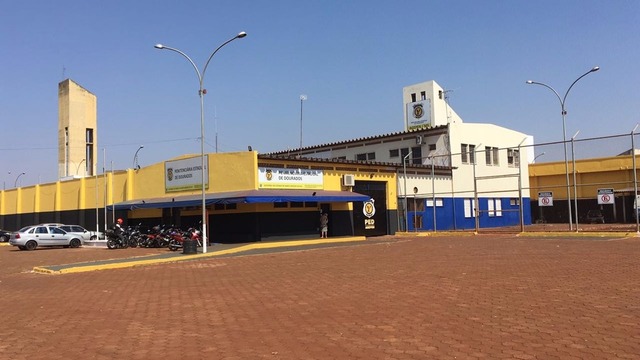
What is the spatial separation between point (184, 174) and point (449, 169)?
19248mm

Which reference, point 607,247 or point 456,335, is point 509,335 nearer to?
point 456,335

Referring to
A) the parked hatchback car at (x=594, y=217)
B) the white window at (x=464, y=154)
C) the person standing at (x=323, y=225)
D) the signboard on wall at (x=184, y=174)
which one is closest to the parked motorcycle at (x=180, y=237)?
the signboard on wall at (x=184, y=174)

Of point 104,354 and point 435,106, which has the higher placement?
point 435,106

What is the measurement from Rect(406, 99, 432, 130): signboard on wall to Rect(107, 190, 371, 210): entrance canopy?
23465 mm

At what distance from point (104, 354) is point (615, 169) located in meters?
44.7

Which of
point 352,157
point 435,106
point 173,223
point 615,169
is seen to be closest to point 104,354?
point 173,223

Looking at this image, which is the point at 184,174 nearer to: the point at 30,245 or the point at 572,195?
the point at 30,245

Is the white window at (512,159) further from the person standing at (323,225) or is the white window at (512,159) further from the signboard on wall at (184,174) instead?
the signboard on wall at (184,174)

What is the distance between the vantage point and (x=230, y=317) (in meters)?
9.02

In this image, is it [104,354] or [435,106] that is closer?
[104,354]

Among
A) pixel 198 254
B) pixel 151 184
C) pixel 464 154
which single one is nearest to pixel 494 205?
pixel 464 154

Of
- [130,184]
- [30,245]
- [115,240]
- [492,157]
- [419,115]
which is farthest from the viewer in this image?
[419,115]

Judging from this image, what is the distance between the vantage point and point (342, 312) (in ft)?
29.9

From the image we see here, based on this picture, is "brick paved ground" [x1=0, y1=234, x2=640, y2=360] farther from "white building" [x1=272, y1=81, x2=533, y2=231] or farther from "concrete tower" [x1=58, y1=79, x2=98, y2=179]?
"concrete tower" [x1=58, y1=79, x2=98, y2=179]
